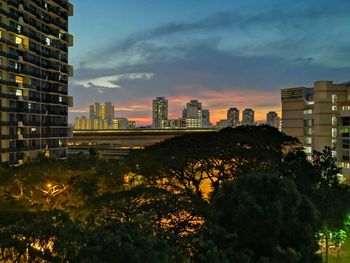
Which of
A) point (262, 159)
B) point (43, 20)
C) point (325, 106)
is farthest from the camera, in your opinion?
point (325, 106)

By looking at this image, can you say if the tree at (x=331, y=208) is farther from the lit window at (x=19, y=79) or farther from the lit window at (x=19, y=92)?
the lit window at (x=19, y=79)

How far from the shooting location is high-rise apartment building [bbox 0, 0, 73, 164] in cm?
5491

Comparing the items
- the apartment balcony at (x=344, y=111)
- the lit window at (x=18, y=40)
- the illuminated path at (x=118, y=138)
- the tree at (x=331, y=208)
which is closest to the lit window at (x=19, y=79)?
the lit window at (x=18, y=40)

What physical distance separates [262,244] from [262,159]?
16766mm

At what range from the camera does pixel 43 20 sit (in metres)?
65.2

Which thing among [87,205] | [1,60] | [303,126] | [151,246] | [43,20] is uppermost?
[43,20]

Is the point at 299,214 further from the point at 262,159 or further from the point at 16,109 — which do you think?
the point at 16,109

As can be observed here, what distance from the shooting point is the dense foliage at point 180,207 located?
1316 centimetres

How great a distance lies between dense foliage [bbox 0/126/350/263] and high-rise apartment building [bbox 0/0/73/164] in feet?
75.8

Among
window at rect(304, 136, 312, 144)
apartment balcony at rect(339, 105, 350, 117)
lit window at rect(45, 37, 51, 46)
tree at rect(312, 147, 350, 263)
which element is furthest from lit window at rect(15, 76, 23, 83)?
window at rect(304, 136, 312, 144)

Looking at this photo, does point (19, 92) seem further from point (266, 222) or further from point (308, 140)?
point (308, 140)

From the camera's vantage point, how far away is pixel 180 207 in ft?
79.7

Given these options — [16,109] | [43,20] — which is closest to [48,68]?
[43,20]

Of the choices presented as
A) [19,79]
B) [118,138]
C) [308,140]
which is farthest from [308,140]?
[118,138]
